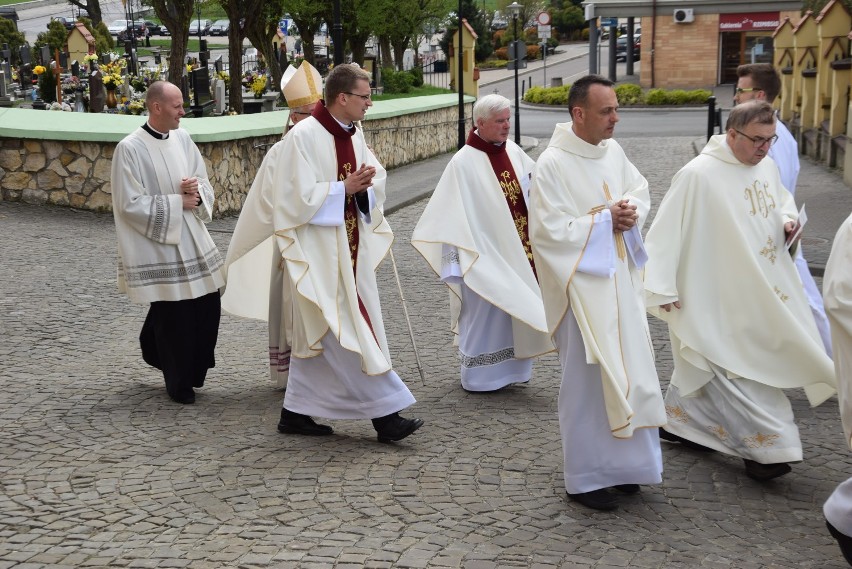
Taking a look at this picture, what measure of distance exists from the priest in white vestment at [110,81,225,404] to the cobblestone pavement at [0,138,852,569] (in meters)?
0.30

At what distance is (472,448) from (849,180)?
12.3 m

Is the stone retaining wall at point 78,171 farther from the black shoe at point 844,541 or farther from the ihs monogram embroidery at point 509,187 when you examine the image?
the black shoe at point 844,541

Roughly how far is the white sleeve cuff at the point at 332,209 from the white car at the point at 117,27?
61.9 meters

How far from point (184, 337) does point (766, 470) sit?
347 cm

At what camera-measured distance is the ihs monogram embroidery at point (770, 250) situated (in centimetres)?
583

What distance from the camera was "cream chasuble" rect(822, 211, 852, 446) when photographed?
14.4 feet

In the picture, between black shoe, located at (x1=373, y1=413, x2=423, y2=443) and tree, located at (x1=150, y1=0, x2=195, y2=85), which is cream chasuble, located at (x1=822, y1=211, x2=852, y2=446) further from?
tree, located at (x1=150, y1=0, x2=195, y2=85)

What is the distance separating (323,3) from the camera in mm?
32812

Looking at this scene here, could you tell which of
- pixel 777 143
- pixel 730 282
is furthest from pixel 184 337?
pixel 777 143

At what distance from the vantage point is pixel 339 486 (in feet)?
18.3

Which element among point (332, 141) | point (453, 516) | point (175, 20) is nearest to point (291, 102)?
point (332, 141)

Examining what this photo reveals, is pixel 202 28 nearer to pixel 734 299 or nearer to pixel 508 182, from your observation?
pixel 508 182

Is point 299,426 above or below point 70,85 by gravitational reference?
below

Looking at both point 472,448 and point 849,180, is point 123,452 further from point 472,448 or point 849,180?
point 849,180
